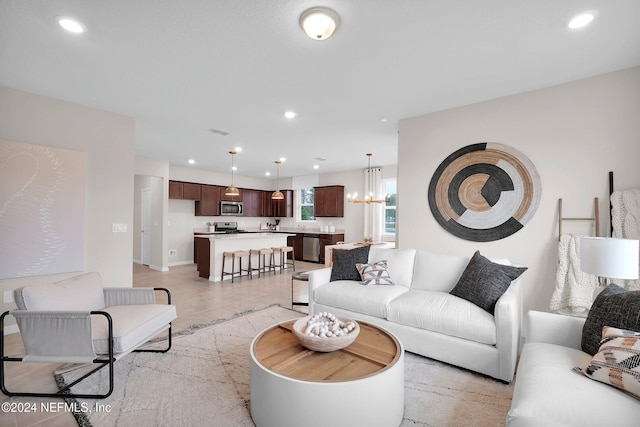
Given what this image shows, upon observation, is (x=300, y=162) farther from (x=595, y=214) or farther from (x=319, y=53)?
(x=595, y=214)

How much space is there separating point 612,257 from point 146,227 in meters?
8.70

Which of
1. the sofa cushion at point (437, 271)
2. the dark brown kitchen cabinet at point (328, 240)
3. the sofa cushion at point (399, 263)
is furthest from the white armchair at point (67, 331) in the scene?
the dark brown kitchen cabinet at point (328, 240)

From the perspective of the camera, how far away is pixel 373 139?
16.8 feet

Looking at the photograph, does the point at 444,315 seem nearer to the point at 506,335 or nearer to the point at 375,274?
the point at 506,335

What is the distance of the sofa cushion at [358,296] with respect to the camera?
2.89 metres

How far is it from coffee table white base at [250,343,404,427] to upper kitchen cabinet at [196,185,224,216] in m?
7.23

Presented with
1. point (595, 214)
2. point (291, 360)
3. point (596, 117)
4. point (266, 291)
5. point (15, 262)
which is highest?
point (596, 117)

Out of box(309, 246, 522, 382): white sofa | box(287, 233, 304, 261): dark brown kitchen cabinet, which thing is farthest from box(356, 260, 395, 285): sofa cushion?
box(287, 233, 304, 261): dark brown kitchen cabinet

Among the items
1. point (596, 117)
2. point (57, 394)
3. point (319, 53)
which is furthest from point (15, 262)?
point (596, 117)

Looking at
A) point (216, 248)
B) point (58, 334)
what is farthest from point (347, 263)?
point (216, 248)

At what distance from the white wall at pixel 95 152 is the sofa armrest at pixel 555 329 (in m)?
4.69

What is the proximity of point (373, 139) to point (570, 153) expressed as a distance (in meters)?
2.78

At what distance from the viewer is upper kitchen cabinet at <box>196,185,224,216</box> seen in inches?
320

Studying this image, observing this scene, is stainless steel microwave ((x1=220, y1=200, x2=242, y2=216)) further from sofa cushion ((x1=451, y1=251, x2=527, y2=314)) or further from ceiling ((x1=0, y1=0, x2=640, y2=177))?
sofa cushion ((x1=451, y1=251, x2=527, y2=314))
